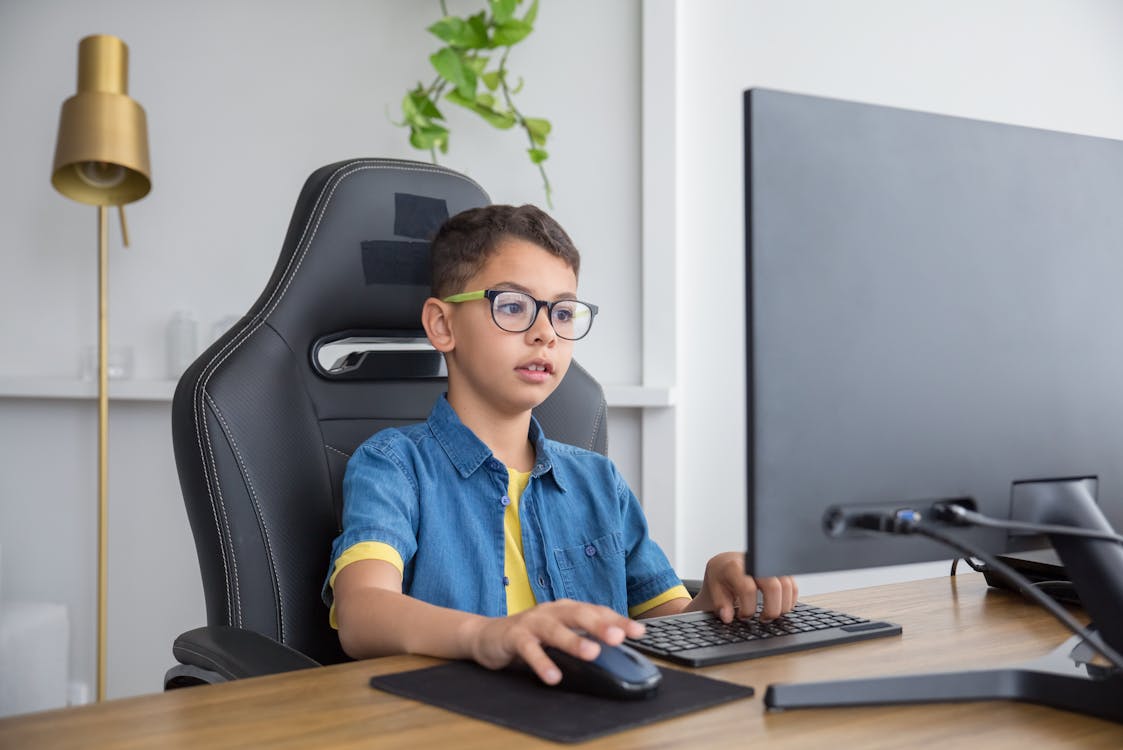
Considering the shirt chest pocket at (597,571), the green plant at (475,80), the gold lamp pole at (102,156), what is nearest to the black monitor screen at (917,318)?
the shirt chest pocket at (597,571)

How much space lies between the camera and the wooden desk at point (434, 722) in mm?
647

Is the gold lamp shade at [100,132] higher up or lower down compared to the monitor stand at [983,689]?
higher up

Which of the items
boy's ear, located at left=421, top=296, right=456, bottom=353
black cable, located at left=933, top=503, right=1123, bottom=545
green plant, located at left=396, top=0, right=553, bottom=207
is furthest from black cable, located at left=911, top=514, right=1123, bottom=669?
green plant, located at left=396, top=0, right=553, bottom=207

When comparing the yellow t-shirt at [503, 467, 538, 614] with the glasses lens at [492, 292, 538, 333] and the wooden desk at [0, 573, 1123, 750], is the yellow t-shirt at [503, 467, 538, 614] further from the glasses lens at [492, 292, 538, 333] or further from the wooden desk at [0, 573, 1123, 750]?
the wooden desk at [0, 573, 1123, 750]

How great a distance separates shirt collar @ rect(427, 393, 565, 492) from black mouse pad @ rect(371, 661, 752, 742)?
1.53 feet

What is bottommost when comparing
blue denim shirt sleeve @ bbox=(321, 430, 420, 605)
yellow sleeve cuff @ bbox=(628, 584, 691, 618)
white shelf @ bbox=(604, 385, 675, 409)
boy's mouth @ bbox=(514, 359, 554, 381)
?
yellow sleeve cuff @ bbox=(628, 584, 691, 618)

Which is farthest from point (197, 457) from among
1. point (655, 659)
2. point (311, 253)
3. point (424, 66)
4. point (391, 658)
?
point (424, 66)

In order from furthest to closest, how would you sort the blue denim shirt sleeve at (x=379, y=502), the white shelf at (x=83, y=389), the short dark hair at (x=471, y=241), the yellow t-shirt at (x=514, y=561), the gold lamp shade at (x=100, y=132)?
1. the white shelf at (x=83, y=389)
2. the gold lamp shade at (x=100, y=132)
3. the short dark hair at (x=471, y=241)
4. the yellow t-shirt at (x=514, y=561)
5. the blue denim shirt sleeve at (x=379, y=502)

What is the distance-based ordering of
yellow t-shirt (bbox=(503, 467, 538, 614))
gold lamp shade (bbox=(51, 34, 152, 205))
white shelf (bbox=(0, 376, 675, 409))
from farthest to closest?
white shelf (bbox=(0, 376, 675, 409)) < gold lamp shade (bbox=(51, 34, 152, 205)) < yellow t-shirt (bbox=(503, 467, 538, 614))

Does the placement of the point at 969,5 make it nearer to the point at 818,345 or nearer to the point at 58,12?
the point at 818,345

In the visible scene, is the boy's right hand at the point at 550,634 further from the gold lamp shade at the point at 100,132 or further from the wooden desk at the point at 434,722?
the gold lamp shade at the point at 100,132

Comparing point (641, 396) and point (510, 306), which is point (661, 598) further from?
point (641, 396)

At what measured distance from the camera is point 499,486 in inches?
50.6

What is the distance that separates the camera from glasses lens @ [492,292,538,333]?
51.4 inches
